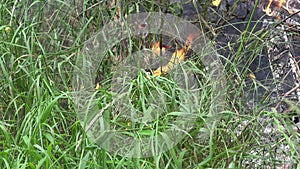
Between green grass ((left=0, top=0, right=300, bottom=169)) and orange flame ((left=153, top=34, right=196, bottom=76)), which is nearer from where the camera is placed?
green grass ((left=0, top=0, right=300, bottom=169))

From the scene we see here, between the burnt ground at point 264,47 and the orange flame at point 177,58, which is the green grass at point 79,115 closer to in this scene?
the orange flame at point 177,58

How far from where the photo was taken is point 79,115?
2.19 m

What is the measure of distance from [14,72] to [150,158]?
77 centimetres

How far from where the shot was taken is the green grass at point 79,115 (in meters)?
2.05

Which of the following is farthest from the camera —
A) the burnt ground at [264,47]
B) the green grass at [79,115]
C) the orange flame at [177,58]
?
the burnt ground at [264,47]

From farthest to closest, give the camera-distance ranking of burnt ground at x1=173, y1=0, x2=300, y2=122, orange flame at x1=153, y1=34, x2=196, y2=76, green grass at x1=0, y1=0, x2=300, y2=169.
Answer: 1. burnt ground at x1=173, y1=0, x2=300, y2=122
2. orange flame at x1=153, y1=34, x2=196, y2=76
3. green grass at x1=0, y1=0, x2=300, y2=169

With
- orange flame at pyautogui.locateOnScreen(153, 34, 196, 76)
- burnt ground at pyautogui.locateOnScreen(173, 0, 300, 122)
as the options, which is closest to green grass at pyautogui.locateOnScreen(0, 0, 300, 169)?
orange flame at pyautogui.locateOnScreen(153, 34, 196, 76)

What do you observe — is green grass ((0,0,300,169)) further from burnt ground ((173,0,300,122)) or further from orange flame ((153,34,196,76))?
burnt ground ((173,0,300,122))

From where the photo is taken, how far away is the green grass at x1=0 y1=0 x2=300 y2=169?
205cm

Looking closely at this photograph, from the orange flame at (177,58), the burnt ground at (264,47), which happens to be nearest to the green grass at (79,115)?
the orange flame at (177,58)

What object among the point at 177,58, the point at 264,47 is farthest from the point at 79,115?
the point at 264,47

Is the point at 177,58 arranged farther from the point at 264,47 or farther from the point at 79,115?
the point at 264,47

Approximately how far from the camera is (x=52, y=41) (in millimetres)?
2689

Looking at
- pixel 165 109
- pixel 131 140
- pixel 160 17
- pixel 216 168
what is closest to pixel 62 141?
pixel 131 140
